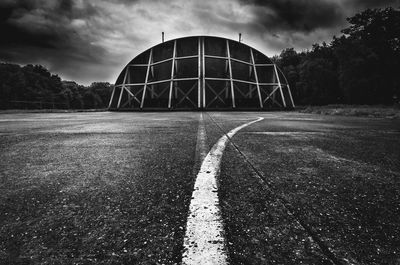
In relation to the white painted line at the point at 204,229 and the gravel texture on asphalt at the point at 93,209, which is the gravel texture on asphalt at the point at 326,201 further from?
the gravel texture on asphalt at the point at 93,209

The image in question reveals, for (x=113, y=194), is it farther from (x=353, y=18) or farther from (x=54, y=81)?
(x=54, y=81)

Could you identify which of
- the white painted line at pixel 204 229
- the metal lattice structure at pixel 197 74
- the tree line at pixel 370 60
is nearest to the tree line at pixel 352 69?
the tree line at pixel 370 60

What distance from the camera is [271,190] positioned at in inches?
51.2

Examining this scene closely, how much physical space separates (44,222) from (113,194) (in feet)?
1.18

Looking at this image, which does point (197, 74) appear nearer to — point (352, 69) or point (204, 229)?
point (352, 69)

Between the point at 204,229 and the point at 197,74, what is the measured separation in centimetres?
2388

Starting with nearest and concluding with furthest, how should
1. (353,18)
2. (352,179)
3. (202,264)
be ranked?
1. (202,264)
2. (352,179)
3. (353,18)

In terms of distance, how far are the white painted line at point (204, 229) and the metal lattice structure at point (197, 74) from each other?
21.4m

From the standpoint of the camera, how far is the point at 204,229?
2.82 ft

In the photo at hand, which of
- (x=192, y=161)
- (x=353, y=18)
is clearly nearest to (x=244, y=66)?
(x=353, y=18)

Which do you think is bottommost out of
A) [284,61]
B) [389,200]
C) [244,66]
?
[389,200]

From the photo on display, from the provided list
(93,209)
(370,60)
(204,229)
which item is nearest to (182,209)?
(204,229)

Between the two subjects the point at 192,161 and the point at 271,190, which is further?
the point at 192,161

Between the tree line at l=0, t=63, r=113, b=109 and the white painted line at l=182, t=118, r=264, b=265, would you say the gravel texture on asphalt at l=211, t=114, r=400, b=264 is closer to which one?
the white painted line at l=182, t=118, r=264, b=265
